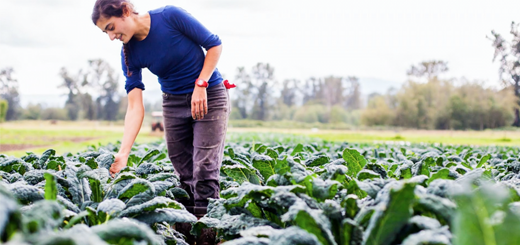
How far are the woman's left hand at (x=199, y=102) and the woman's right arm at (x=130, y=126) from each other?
49 cm

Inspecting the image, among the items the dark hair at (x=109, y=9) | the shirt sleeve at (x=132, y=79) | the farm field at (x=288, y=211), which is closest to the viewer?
the farm field at (x=288, y=211)

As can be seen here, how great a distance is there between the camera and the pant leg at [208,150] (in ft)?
10.6

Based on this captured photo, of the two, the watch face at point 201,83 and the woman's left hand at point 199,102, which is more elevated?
the watch face at point 201,83

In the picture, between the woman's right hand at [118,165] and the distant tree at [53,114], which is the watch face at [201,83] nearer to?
the woman's right hand at [118,165]

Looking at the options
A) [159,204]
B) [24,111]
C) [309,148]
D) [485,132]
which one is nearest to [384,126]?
[485,132]

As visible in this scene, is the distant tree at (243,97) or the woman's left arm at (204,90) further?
the distant tree at (243,97)

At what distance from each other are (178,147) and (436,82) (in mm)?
61406

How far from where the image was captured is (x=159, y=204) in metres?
1.97

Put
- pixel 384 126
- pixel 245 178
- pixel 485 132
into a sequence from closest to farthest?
pixel 245 178
pixel 485 132
pixel 384 126

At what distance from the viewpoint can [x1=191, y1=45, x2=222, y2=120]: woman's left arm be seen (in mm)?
3082

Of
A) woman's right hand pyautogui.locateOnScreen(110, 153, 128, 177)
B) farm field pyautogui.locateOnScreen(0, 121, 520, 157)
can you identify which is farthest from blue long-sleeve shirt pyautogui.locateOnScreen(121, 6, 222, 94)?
farm field pyautogui.locateOnScreen(0, 121, 520, 157)

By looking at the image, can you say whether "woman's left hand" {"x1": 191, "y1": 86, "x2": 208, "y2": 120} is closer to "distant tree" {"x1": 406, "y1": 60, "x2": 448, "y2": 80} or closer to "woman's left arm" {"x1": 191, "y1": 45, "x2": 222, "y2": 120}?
"woman's left arm" {"x1": 191, "y1": 45, "x2": 222, "y2": 120}

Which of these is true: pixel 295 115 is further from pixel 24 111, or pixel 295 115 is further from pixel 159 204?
pixel 159 204

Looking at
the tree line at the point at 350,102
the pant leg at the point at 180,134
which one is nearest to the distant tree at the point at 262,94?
the tree line at the point at 350,102
